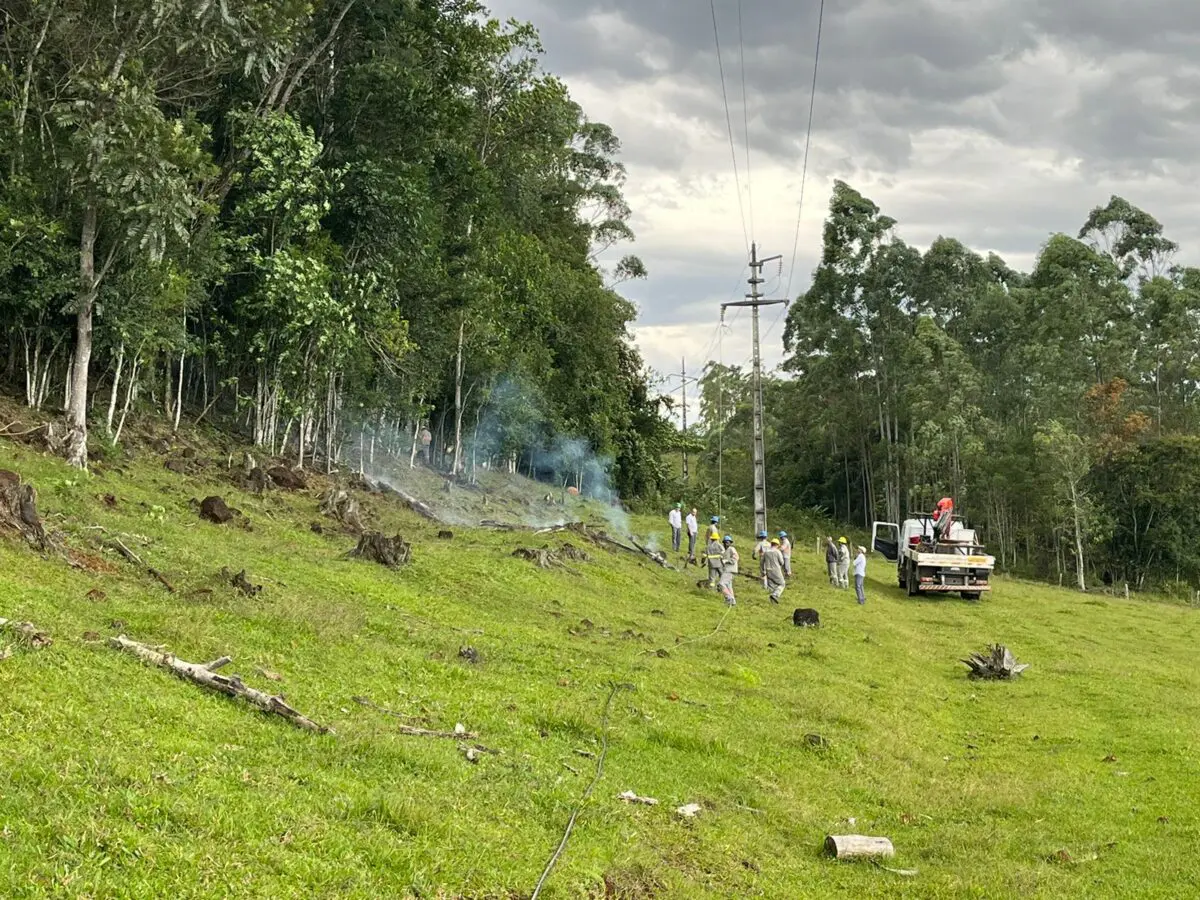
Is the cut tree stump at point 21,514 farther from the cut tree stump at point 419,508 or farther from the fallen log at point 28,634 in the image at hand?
the cut tree stump at point 419,508

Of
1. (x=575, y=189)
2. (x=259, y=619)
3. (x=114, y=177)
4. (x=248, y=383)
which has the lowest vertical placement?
(x=259, y=619)

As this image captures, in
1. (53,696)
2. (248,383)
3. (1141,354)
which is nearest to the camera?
(53,696)

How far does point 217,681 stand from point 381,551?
32.5ft

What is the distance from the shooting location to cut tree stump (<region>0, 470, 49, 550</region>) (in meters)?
12.1

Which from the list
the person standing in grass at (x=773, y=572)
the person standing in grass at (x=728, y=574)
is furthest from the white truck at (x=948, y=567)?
the person standing in grass at (x=728, y=574)

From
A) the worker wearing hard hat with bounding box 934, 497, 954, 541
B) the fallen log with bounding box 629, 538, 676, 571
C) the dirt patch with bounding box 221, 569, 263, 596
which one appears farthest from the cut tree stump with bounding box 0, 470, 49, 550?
the worker wearing hard hat with bounding box 934, 497, 954, 541

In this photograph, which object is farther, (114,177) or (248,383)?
(248,383)

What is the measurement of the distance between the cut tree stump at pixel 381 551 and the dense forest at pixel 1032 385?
3646 cm

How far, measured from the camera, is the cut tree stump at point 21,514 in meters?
12.1

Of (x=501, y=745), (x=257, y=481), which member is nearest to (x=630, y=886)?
(x=501, y=745)

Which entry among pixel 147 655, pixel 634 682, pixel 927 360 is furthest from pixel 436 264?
pixel 927 360

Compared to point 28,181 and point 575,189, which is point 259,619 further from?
point 575,189

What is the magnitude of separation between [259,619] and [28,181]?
1353 cm

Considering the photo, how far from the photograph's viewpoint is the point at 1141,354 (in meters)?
51.6
